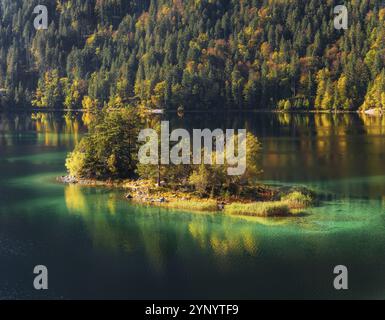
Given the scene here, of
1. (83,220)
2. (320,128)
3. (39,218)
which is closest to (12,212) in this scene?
(39,218)

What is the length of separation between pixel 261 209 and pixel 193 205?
8038mm

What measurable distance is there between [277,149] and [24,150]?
49911 mm

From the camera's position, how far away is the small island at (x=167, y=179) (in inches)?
2763

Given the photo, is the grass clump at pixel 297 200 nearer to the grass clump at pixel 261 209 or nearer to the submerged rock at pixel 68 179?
the grass clump at pixel 261 209

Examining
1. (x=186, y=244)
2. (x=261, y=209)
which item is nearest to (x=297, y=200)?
(x=261, y=209)

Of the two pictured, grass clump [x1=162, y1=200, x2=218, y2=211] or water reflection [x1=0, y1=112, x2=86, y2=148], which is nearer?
grass clump [x1=162, y1=200, x2=218, y2=211]

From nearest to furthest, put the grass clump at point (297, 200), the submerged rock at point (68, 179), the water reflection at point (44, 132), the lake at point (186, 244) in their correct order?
the lake at point (186, 244) → the grass clump at point (297, 200) → the submerged rock at point (68, 179) → the water reflection at point (44, 132)

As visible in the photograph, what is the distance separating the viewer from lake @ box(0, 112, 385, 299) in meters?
47.7

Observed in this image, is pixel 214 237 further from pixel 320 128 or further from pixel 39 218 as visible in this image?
pixel 320 128

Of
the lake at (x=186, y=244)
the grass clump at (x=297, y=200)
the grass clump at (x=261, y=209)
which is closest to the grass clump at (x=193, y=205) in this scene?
the lake at (x=186, y=244)

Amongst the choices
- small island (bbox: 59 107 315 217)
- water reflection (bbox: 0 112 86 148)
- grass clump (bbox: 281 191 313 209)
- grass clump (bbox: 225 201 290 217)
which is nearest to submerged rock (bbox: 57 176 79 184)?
small island (bbox: 59 107 315 217)

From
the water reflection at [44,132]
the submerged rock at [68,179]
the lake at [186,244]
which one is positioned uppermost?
the water reflection at [44,132]

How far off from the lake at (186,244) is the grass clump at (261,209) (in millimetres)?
1878

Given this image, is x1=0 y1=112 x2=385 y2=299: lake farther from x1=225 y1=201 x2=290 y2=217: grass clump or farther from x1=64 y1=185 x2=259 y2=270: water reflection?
x1=225 y1=201 x2=290 y2=217: grass clump
